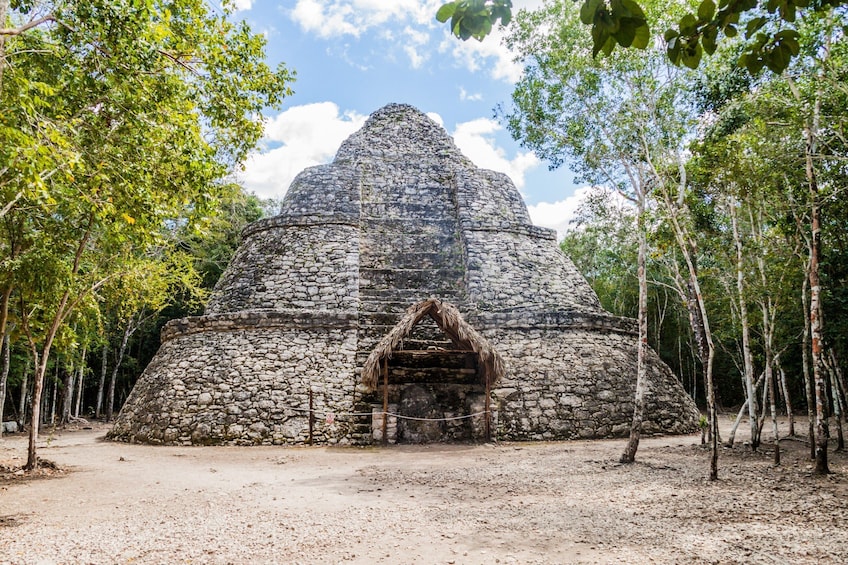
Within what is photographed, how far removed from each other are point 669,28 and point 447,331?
8247 mm

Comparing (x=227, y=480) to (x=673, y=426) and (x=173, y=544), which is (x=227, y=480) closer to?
(x=173, y=544)

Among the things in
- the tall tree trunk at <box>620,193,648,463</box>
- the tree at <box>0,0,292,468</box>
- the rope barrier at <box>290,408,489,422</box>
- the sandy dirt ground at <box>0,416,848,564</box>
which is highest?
the tree at <box>0,0,292,468</box>

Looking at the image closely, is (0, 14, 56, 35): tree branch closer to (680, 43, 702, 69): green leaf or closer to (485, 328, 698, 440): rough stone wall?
(680, 43, 702, 69): green leaf

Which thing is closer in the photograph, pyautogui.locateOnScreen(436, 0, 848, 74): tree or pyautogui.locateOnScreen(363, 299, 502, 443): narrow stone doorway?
pyautogui.locateOnScreen(436, 0, 848, 74): tree

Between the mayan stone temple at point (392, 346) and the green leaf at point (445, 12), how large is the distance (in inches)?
302

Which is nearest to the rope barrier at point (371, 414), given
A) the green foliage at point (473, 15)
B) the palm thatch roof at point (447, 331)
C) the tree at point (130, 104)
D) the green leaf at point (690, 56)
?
the palm thatch roof at point (447, 331)

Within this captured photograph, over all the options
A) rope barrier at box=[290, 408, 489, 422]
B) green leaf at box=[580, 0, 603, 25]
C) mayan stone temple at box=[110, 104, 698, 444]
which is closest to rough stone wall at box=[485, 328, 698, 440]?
mayan stone temple at box=[110, 104, 698, 444]

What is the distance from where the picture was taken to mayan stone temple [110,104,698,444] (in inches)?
374

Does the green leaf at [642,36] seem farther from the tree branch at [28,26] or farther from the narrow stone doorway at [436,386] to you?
the narrow stone doorway at [436,386]

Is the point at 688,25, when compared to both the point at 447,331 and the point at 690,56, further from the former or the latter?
the point at 447,331

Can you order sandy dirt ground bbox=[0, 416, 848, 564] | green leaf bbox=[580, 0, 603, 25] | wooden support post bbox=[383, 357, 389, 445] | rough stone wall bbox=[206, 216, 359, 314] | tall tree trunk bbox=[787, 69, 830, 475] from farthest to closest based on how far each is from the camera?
rough stone wall bbox=[206, 216, 359, 314] → wooden support post bbox=[383, 357, 389, 445] → tall tree trunk bbox=[787, 69, 830, 475] → sandy dirt ground bbox=[0, 416, 848, 564] → green leaf bbox=[580, 0, 603, 25]

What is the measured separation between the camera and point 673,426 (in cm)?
1086

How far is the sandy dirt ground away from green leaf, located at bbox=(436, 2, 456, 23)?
3106 millimetres

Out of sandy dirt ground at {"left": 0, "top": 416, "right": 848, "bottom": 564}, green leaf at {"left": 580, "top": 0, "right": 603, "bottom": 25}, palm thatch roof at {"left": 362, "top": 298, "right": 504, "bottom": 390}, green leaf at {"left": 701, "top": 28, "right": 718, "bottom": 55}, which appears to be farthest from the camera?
palm thatch roof at {"left": 362, "top": 298, "right": 504, "bottom": 390}
